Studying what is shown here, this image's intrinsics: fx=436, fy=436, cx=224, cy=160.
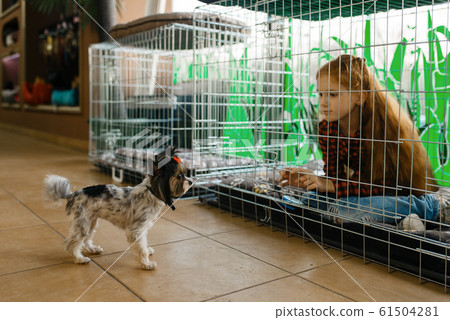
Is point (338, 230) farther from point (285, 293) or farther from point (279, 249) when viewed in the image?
point (285, 293)

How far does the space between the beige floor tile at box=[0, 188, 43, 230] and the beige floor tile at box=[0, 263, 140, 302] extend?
55 cm

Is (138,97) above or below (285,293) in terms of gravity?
above

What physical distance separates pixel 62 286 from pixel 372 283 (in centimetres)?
84

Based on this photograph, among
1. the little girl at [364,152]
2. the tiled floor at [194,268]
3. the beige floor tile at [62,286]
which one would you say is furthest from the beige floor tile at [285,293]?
the little girl at [364,152]

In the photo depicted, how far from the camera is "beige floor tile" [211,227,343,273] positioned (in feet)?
4.46

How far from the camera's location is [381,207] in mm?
1457

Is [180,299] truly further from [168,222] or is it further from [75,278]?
[168,222]

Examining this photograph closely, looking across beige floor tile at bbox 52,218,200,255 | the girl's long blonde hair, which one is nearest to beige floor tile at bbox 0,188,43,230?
beige floor tile at bbox 52,218,200,255

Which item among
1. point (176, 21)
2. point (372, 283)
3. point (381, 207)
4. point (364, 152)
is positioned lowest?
point (372, 283)

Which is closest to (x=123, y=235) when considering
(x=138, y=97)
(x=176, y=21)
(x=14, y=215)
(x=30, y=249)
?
(x=30, y=249)

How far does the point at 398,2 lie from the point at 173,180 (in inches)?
45.7

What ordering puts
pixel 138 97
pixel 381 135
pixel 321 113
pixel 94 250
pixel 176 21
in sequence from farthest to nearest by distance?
pixel 138 97, pixel 176 21, pixel 321 113, pixel 381 135, pixel 94 250

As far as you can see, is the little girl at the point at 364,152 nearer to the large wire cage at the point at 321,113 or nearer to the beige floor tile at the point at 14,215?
the large wire cage at the point at 321,113

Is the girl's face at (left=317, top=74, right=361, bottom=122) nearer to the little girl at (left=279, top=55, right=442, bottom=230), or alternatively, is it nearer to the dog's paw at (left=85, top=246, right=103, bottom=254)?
the little girl at (left=279, top=55, right=442, bottom=230)
